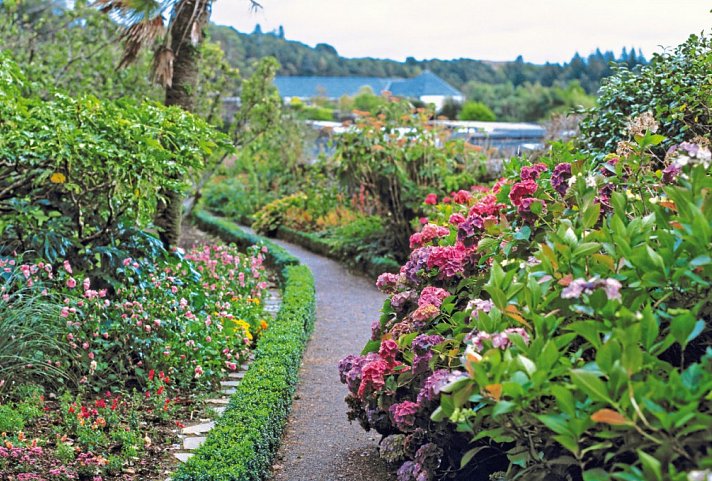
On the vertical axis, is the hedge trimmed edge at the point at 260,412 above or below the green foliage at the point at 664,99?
below

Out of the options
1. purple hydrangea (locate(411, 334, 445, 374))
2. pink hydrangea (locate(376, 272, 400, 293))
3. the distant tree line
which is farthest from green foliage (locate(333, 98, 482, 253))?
the distant tree line

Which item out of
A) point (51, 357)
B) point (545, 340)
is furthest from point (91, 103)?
point (545, 340)

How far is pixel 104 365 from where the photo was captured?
4594mm

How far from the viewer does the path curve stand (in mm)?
3885

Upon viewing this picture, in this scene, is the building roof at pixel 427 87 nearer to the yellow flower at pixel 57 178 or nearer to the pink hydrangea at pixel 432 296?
the yellow flower at pixel 57 178

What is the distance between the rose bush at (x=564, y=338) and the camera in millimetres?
1839

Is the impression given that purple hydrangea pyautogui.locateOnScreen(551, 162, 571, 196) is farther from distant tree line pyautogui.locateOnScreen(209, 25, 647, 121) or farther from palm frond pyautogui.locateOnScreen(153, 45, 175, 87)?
distant tree line pyautogui.locateOnScreen(209, 25, 647, 121)

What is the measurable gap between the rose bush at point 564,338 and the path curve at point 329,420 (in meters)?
0.36

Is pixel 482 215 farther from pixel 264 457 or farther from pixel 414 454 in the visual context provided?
pixel 264 457

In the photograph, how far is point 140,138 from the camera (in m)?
5.37

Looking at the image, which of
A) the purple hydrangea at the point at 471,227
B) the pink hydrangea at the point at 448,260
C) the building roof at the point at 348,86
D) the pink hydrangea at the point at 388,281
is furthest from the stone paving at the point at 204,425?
the building roof at the point at 348,86

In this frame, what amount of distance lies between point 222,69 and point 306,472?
37.5 ft

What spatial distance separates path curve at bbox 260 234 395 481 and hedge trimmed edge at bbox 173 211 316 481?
13cm

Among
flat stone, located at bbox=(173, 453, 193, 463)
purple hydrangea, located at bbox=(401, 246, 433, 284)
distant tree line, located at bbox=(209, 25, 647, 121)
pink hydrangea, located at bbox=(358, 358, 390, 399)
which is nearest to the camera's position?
pink hydrangea, located at bbox=(358, 358, 390, 399)
